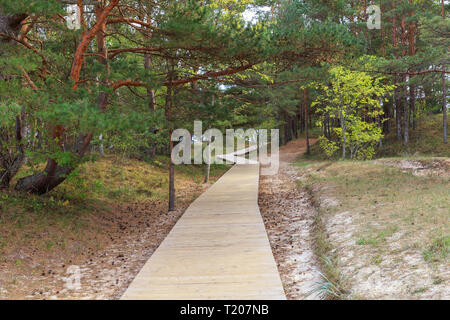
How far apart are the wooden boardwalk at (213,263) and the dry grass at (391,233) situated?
1221 mm

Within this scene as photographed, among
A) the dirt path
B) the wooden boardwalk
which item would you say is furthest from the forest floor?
the dirt path

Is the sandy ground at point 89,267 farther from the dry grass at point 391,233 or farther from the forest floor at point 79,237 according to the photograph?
the dry grass at point 391,233

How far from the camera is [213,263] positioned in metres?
5.54

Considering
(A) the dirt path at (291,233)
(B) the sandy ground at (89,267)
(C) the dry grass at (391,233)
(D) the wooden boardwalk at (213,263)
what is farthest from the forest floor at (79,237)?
(C) the dry grass at (391,233)

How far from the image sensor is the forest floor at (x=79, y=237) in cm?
543

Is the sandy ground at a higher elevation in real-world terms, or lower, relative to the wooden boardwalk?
lower

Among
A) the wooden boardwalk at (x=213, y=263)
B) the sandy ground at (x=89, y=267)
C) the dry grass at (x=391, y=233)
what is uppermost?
the dry grass at (x=391, y=233)

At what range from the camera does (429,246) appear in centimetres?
486

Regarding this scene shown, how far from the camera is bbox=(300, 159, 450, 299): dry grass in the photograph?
4203 mm

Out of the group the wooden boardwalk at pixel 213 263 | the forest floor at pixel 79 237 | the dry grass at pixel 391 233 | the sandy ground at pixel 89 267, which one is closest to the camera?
the dry grass at pixel 391 233

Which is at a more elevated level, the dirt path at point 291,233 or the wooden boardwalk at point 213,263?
the wooden boardwalk at point 213,263

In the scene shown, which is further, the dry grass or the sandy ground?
the sandy ground

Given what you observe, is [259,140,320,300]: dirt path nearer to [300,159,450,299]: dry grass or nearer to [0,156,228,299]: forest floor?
[300,159,450,299]: dry grass

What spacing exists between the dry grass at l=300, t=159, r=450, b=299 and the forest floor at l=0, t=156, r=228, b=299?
3607mm
